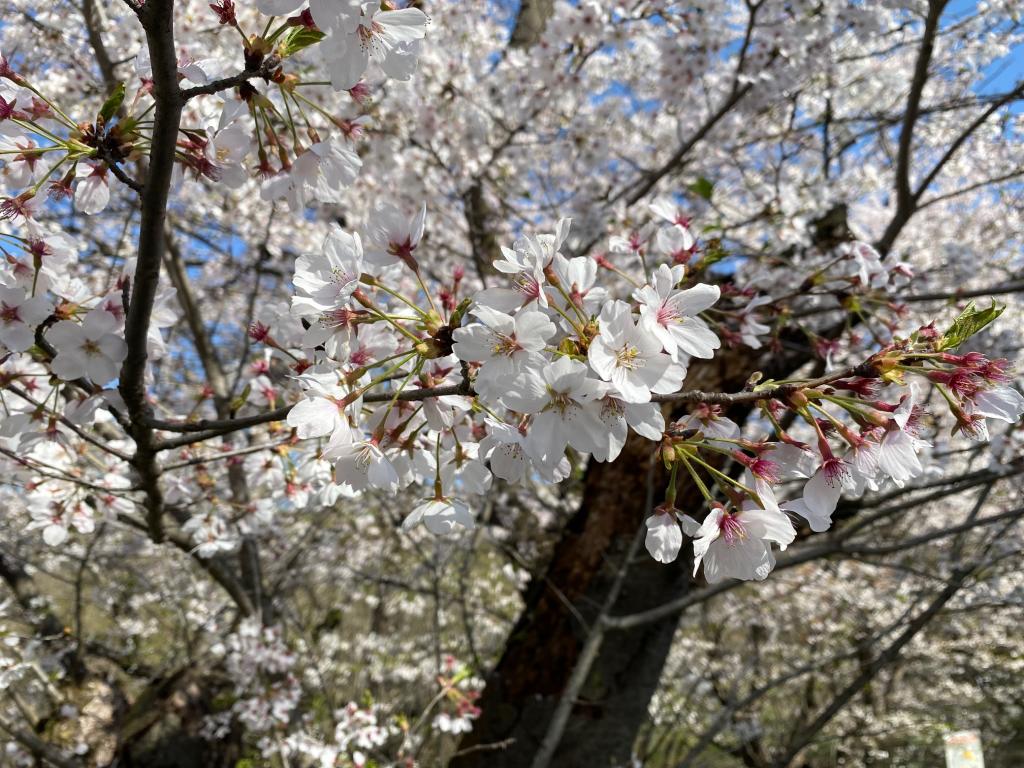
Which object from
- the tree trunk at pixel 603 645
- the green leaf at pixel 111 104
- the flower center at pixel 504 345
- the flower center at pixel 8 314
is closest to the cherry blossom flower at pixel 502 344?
the flower center at pixel 504 345

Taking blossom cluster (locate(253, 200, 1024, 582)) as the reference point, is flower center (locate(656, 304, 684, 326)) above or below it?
above

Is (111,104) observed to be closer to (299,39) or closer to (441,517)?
(299,39)

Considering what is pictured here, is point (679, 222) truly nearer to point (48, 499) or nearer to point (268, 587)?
point (48, 499)

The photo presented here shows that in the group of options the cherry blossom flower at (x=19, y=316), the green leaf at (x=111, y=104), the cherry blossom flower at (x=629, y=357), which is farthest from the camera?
the cherry blossom flower at (x=19, y=316)

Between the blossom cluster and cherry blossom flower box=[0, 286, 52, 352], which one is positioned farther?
cherry blossom flower box=[0, 286, 52, 352]

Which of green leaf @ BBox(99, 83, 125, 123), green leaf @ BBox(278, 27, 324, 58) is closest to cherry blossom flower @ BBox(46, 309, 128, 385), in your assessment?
green leaf @ BBox(99, 83, 125, 123)

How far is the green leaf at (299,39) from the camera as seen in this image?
2.76ft

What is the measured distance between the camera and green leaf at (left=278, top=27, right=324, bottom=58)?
0.84 m

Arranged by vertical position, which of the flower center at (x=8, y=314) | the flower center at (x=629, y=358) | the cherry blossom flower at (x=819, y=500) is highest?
the cherry blossom flower at (x=819, y=500)

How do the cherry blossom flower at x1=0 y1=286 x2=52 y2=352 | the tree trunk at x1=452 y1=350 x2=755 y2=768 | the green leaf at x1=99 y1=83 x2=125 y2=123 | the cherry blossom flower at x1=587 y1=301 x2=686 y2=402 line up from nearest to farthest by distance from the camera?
the cherry blossom flower at x1=587 y1=301 x2=686 y2=402, the green leaf at x1=99 y1=83 x2=125 y2=123, the cherry blossom flower at x1=0 y1=286 x2=52 y2=352, the tree trunk at x1=452 y1=350 x2=755 y2=768

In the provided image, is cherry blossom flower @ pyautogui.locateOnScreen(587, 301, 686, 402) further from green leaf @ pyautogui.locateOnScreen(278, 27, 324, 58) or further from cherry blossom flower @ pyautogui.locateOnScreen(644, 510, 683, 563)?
→ green leaf @ pyautogui.locateOnScreen(278, 27, 324, 58)

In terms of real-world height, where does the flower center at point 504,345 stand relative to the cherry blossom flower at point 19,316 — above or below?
above

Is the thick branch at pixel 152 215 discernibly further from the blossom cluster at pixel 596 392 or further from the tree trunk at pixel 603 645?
the tree trunk at pixel 603 645

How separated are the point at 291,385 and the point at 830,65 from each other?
15.1ft
